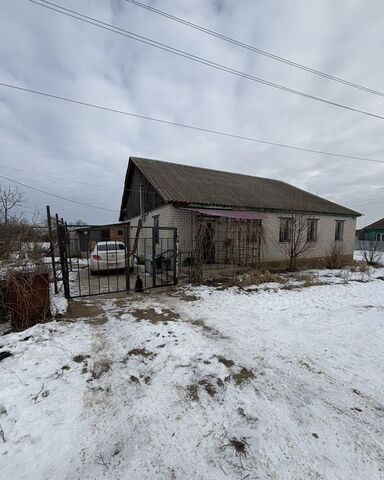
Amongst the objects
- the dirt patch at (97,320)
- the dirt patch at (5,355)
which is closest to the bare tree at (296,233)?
the dirt patch at (97,320)

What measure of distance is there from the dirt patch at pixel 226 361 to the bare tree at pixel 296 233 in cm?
868

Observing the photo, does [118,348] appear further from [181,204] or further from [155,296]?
[181,204]

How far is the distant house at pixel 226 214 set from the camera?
9.50 meters

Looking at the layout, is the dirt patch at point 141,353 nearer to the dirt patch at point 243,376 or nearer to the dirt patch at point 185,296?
the dirt patch at point 243,376

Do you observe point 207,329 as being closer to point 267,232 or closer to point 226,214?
point 226,214

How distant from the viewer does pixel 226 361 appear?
3.22 metres

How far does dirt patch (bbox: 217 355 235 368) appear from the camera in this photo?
10.3 feet

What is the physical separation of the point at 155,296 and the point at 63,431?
14.3 feet

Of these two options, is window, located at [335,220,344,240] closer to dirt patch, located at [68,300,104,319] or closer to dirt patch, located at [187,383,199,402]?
dirt patch, located at [68,300,104,319]

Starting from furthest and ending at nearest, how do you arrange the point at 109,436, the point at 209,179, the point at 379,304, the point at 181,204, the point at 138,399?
the point at 209,179 → the point at 181,204 → the point at 379,304 → the point at 138,399 → the point at 109,436

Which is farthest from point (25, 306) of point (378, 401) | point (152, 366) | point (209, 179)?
point (209, 179)

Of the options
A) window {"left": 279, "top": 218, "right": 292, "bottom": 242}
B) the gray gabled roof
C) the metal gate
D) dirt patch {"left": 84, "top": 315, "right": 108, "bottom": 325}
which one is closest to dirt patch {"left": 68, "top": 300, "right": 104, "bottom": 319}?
dirt patch {"left": 84, "top": 315, "right": 108, "bottom": 325}

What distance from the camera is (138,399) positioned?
2.50m

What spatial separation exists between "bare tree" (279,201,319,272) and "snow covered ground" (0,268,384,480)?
6405mm
